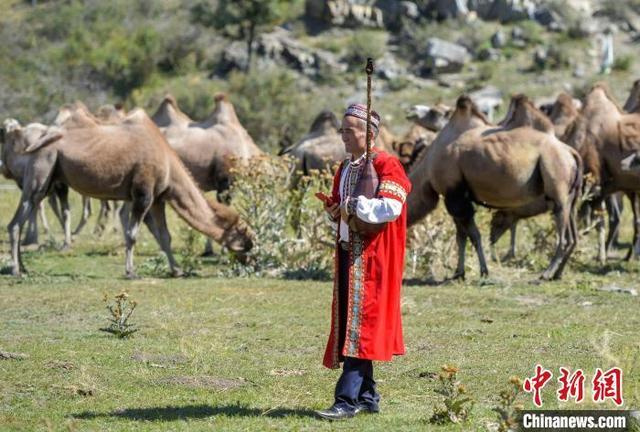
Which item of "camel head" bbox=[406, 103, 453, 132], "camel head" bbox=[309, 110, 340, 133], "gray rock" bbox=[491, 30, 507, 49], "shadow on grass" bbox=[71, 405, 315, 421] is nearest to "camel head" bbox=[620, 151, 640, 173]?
"camel head" bbox=[406, 103, 453, 132]

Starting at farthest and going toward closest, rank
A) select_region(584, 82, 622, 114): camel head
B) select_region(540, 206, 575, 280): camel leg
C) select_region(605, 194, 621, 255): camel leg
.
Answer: select_region(605, 194, 621, 255): camel leg → select_region(584, 82, 622, 114): camel head → select_region(540, 206, 575, 280): camel leg

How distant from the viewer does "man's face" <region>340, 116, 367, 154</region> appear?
7.64 metres

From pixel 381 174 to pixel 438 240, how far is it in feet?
27.2

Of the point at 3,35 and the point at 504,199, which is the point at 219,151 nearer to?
the point at 504,199

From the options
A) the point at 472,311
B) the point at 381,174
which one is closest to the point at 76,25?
the point at 472,311

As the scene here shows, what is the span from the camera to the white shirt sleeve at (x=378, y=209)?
734 cm

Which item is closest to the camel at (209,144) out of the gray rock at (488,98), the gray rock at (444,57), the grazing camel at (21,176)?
the grazing camel at (21,176)

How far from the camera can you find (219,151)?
19.8 meters

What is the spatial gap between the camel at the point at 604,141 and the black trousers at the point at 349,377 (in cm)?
978

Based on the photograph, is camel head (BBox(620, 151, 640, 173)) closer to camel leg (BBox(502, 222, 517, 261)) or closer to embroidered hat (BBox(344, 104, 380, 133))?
camel leg (BBox(502, 222, 517, 261))

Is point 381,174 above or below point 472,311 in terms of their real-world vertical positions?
above

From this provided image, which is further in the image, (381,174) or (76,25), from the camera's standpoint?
(76,25)

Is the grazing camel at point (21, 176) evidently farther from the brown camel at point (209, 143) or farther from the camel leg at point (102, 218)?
the brown camel at point (209, 143)

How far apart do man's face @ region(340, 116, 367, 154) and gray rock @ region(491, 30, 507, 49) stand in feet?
158
